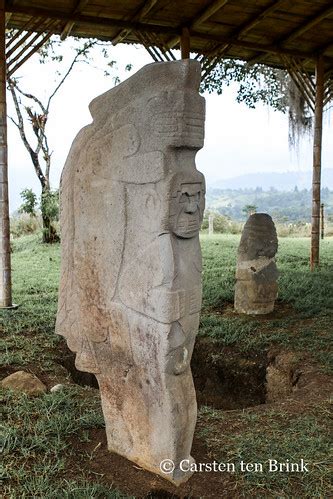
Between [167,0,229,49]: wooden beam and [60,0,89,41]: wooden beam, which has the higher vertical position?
[167,0,229,49]: wooden beam

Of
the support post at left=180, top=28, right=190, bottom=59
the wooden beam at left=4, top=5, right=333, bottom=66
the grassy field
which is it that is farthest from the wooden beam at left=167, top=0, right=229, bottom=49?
the grassy field

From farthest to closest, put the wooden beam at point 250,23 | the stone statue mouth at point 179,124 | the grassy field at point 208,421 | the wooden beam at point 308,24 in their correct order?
1. the wooden beam at point 308,24
2. the wooden beam at point 250,23
3. the grassy field at point 208,421
4. the stone statue mouth at point 179,124

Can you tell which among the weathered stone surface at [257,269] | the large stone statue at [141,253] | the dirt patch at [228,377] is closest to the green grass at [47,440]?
the large stone statue at [141,253]

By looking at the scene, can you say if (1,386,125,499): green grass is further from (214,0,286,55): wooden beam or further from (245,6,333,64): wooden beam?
(245,6,333,64): wooden beam

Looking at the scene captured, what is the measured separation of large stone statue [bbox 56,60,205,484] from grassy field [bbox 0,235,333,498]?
1.08 feet

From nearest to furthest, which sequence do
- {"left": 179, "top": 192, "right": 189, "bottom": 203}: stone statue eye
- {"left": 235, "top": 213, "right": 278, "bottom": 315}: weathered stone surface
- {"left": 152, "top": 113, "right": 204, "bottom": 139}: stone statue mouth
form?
1. {"left": 152, "top": 113, "right": 204, "bottom": 139}: stone statue mouth
2. {"left": 179, "top": 192, "right": 189, "bottom": 203}: stone statue eye
3. {"left": 235, "top": 213, "right": 278, "bottom": 315}: weathered stone surface

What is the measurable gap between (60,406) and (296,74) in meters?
7.50

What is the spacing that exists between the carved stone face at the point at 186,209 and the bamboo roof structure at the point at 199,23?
16.1 ft

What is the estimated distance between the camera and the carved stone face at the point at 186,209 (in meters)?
2.95

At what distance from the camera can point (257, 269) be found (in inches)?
270

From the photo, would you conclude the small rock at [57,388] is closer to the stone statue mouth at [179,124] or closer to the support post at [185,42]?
the stone statue mouth at [179,124]

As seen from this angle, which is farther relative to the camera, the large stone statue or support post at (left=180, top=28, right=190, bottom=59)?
support post at (left=180, top=28, right=190, bottom=59)

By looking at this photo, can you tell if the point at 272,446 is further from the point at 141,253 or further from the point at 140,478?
the point at 141,253

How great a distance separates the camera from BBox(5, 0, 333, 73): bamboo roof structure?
724 centimetres
